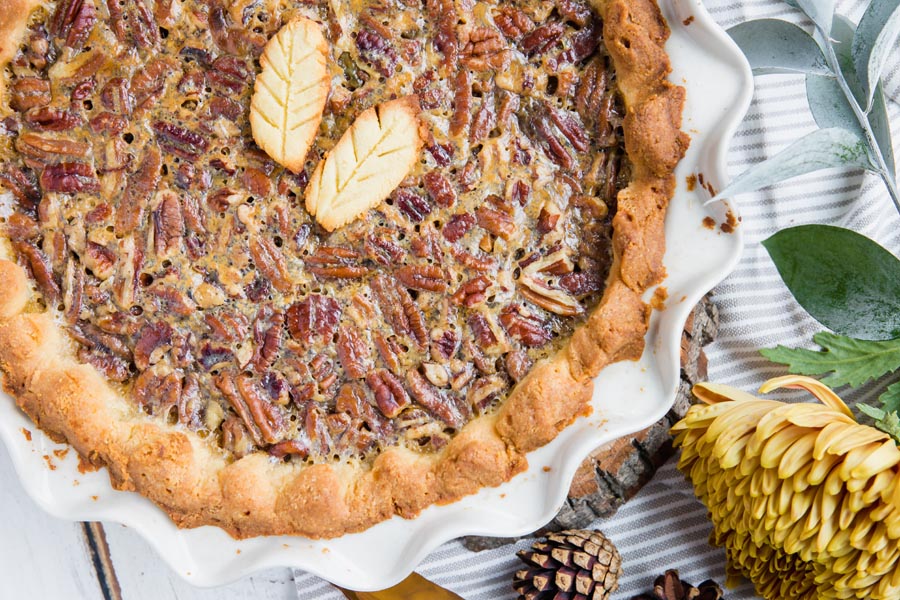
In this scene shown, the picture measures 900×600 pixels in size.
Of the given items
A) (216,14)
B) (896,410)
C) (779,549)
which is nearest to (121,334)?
(216,14)

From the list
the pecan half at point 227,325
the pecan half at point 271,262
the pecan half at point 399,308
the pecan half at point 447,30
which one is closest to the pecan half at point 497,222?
the pecan half at point 399,308

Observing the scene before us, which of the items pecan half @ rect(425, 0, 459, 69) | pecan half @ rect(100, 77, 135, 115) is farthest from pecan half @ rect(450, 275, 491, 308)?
pecan half @ rect(100, 77, 135, 115)

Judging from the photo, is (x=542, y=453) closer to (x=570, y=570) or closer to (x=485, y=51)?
(x=570, y=570)

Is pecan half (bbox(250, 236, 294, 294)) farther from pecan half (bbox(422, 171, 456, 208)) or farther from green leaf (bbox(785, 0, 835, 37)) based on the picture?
green leaf (bbox(785, 0, 835, 37))

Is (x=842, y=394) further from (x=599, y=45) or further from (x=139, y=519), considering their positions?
(x=139, y=519)

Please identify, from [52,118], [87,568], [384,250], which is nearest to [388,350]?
[384,250]

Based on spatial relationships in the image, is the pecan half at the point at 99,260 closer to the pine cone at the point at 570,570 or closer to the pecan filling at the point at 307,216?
the pecan filling at the point at 307,216

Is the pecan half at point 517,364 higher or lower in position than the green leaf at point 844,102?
lower

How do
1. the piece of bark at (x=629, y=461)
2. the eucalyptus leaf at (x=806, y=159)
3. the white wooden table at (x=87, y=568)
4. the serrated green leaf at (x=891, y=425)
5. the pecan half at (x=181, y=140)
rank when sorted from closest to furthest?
the eucalyptus leaf at (x=806, y=159)
the serrated green leaf at (x=891, y=425)
the pecan half at (x=181, y=140)
the piece of bark at (x=629, y=461)
the white wooden table at (x=87, y=568)
